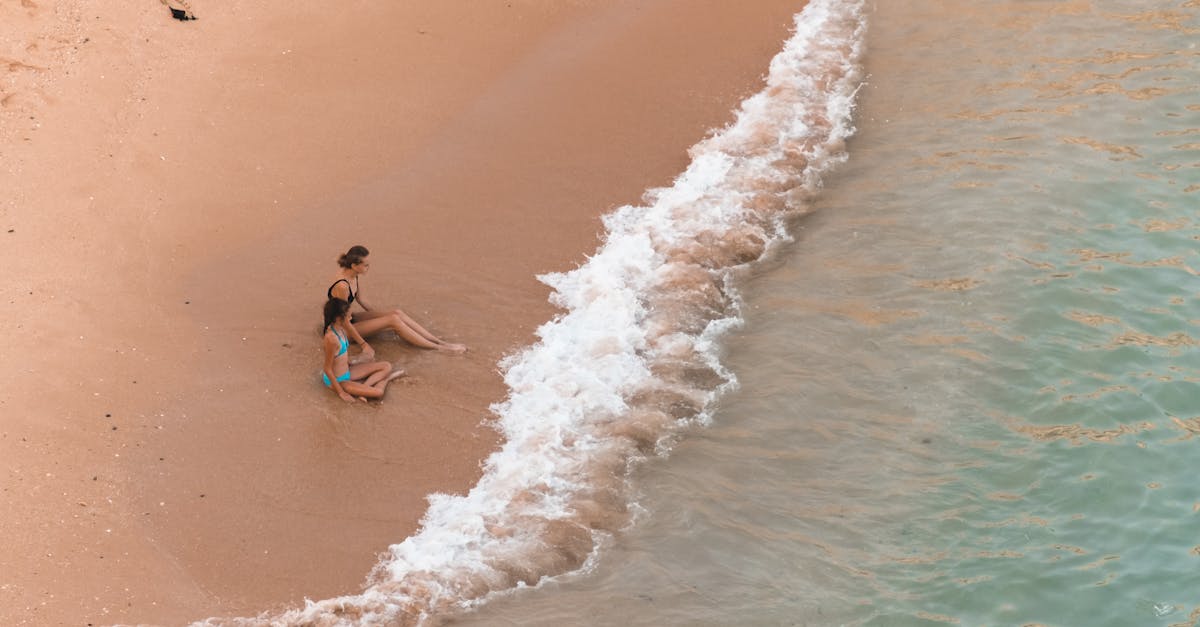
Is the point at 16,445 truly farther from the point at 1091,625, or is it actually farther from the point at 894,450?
the point at 1091,625

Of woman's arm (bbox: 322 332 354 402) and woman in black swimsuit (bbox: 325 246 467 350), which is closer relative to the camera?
woman's arm (bbox: 322 332 354 402)

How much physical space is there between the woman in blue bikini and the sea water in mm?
938

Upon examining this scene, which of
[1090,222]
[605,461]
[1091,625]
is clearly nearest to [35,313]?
[605,461]

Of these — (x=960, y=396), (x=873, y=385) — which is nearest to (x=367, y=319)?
(x=873, y=385)

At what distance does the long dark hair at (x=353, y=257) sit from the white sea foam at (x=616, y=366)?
137 cm

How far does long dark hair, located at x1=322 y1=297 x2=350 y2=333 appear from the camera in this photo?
8.60 meters

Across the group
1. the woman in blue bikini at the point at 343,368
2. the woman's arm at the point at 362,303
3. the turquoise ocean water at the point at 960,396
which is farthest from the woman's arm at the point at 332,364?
the turquoise ocean water at the point at 960,396

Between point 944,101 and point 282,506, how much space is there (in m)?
7.93

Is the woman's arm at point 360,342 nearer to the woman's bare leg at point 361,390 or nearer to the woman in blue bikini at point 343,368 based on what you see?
the woman in blue bikini at point 343,368

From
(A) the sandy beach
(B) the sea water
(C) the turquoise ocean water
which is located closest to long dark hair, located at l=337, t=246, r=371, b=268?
(A) the sandy beach

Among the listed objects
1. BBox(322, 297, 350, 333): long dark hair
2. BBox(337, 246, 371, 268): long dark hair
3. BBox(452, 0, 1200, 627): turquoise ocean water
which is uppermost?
BBox(337, 246, 371, 268): long dark hair

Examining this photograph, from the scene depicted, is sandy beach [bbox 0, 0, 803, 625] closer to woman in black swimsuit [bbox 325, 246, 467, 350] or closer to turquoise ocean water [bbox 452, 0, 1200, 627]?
woman in black swimsuit [bbox 325, 246, 467, 350]

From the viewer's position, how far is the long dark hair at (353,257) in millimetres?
8695

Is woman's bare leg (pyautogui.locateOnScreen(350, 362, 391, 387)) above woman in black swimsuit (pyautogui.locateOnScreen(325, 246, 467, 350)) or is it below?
below
